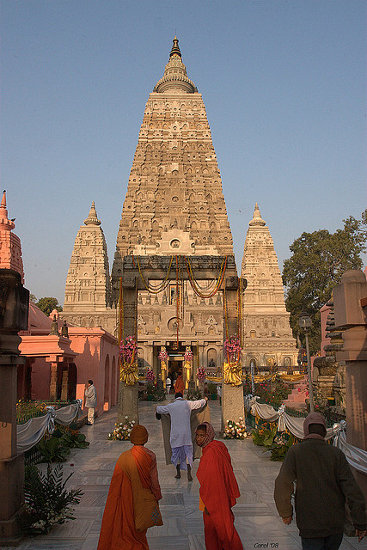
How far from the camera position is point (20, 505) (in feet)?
17.3

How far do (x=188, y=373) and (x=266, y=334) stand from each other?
1756 cm

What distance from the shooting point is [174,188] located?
50.5 meters

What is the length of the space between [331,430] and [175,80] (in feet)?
190

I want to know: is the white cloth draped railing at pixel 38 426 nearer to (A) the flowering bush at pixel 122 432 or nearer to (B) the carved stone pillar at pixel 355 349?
(A) the flowering bush at pixel 122 432

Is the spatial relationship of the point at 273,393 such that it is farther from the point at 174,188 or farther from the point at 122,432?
the point at 174,188

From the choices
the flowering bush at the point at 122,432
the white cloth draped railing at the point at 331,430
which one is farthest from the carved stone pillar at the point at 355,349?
the flowering bush at the point at 122,432

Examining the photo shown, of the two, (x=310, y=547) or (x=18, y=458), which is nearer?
(x=310, y=547)

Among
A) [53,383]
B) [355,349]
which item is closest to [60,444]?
[53,383]

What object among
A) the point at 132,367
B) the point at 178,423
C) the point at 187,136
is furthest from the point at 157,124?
the point at 178,423

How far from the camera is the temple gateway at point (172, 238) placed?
42562 millimetres

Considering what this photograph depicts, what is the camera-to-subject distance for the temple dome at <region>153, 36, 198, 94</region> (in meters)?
57.7

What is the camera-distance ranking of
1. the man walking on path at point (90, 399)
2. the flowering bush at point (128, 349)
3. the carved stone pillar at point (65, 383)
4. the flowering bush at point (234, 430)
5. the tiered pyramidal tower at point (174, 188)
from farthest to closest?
the tiered pyramidal tower at point (174, 188) < the carved stone pillar at point (65, 383) < the man walking on path at point (90, 399) < the flowering bush at point (128, 349) < the flowering bush at point (234, 430)

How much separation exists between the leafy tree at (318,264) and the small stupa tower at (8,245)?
29008 millimetres

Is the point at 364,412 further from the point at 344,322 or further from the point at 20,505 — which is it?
the point at 20,505
